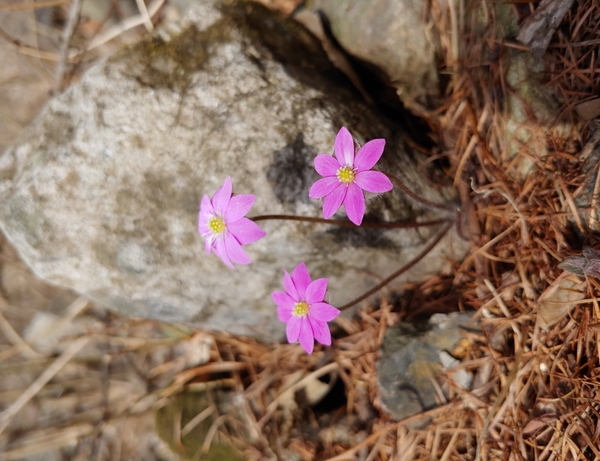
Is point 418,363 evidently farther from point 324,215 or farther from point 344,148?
point 344,148

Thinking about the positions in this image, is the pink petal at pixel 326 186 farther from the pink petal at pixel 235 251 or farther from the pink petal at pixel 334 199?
the pink petal at pixel 235 251

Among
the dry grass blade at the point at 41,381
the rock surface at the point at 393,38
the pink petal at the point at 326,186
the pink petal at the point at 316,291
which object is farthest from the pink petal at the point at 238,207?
the dry grass blade at the point at 41,381

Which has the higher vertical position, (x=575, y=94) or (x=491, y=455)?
(x=575, y=94)

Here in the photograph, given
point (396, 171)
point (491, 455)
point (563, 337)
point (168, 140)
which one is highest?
point (168, 140)

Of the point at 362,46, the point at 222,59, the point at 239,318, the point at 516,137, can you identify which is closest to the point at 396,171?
the point at 516,137

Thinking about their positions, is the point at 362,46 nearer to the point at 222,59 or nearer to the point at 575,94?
the point at 222,59

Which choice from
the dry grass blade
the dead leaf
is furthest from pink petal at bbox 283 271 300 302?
the dry grass blade

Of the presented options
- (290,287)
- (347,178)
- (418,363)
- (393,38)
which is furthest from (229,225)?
(393,38)
